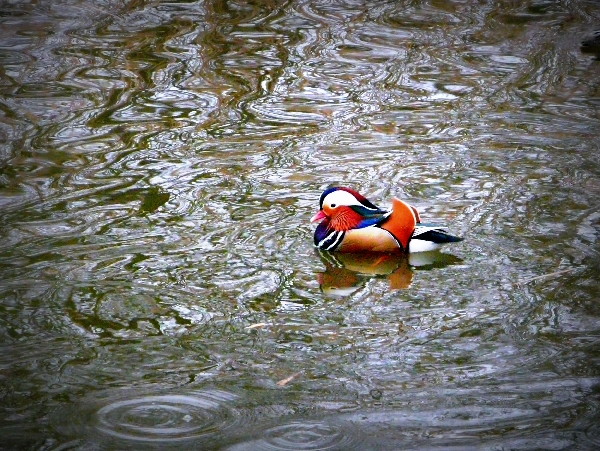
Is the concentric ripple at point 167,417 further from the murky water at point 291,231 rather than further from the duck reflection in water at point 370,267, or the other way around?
the duck reflection in water at point 370,267

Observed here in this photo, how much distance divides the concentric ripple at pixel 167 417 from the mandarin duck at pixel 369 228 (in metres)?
1.89

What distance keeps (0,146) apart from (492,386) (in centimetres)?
484

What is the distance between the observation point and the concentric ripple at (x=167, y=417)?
4500 mm

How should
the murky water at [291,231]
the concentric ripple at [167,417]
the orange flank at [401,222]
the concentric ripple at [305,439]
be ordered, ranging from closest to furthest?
1. the concentric ripple at [305,439]
2. the concentric ripple at [167,417]
3. the murky water at [291,231]
4. the orange flank at [401,222]

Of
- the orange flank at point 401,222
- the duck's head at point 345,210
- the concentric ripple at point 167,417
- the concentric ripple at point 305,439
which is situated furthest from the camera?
the duck's head at point 345,210

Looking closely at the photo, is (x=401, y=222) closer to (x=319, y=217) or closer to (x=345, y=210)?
(x=345, y=210)

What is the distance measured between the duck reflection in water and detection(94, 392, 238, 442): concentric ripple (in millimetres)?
1445

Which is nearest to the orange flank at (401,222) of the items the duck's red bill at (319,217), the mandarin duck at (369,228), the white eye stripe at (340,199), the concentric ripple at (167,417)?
the mandarin duck at (369,228)

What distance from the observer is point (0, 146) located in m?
8.10

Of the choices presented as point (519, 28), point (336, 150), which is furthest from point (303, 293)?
point (519, 28)

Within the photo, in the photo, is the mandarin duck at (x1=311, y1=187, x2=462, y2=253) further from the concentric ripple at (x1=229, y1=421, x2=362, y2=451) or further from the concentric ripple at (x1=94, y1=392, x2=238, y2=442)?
the concentric ripple at (x1=229, y1=421, x2=362, y2=451)

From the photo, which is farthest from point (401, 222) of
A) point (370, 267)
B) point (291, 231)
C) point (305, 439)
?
point (305, 439)

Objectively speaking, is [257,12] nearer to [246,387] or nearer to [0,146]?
[0,146]

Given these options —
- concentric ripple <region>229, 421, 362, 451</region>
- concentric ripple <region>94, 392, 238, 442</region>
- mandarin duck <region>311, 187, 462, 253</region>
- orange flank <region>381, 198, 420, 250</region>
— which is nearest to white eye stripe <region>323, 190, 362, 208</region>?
mandarin duck <region>311, 187, 462, 253</region>
